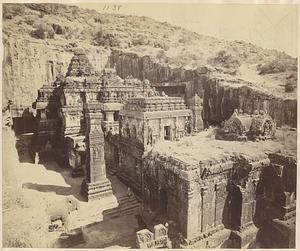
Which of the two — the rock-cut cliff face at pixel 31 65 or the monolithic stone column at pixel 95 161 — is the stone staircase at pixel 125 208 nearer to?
the monolithic stone column at pixel 95 161

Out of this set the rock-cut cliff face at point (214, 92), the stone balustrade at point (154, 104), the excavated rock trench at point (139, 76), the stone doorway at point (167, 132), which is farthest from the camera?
the excavated rock trench at point (139, 76)

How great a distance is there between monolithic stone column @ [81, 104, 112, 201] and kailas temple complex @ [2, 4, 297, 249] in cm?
4

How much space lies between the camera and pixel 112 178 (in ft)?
39.9

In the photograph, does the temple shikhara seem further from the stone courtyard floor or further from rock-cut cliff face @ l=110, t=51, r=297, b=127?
rock-cut cliff face @ l=110, t=51, r=297, b=127

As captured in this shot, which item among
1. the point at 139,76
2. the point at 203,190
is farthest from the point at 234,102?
the point at 139,76

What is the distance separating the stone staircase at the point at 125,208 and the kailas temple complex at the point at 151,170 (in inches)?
2.0

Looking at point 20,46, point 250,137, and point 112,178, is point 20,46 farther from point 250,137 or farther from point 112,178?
point 250,137

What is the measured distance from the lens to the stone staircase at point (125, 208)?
935cm

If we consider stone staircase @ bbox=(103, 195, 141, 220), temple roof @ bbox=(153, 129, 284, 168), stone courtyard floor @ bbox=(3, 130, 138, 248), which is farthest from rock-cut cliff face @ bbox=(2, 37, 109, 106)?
temple roof @ bbox=(153, 129, 284, 168)

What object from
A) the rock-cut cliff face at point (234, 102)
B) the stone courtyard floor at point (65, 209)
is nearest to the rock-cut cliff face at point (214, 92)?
the rock-cut cliff face at point (234, 102)

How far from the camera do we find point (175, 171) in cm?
730

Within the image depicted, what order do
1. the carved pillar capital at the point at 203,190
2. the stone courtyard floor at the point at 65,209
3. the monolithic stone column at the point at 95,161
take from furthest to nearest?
the monolithic stone column at the point at 95,161 → the stone courtyard floor at the point at 65,209 → the carved pillar capital at the point at 203,190

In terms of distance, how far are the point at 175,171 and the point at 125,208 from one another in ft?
11.2

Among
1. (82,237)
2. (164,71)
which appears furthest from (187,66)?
(82,237)
